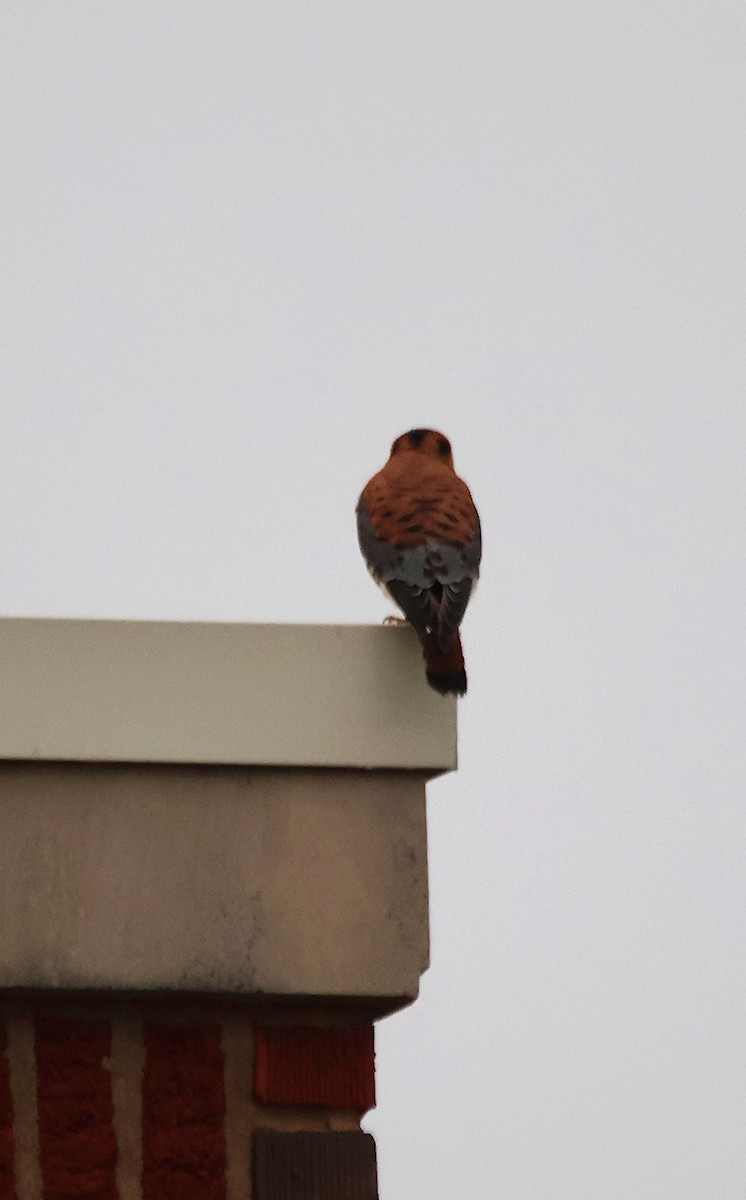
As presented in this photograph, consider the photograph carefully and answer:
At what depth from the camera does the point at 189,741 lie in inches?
80.0

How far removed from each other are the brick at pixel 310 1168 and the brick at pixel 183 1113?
5 centimetres

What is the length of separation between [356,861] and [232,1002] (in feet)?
0.75

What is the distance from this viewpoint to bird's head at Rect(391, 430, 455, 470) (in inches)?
148

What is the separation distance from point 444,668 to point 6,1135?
792 mm

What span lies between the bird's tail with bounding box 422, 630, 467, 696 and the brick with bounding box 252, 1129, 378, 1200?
1.86 feet

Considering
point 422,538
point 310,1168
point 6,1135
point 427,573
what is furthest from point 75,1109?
point 422,538

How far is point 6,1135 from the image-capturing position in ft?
6.50

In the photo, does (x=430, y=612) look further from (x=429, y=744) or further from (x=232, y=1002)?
(x=232, y=1002)

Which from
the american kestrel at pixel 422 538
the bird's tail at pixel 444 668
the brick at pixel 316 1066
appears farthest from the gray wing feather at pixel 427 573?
the brick at pixel 316 1066

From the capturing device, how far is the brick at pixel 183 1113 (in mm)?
1990

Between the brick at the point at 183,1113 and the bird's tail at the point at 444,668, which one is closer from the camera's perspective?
the brick at the point at 183,1113

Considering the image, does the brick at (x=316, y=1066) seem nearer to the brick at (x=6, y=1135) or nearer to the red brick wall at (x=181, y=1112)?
the red brick wall at (x=181, y=1112)

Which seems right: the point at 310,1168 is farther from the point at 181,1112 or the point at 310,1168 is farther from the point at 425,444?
the point at 425,444

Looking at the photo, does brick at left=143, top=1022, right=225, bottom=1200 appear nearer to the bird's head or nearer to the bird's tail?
the bird's tail
